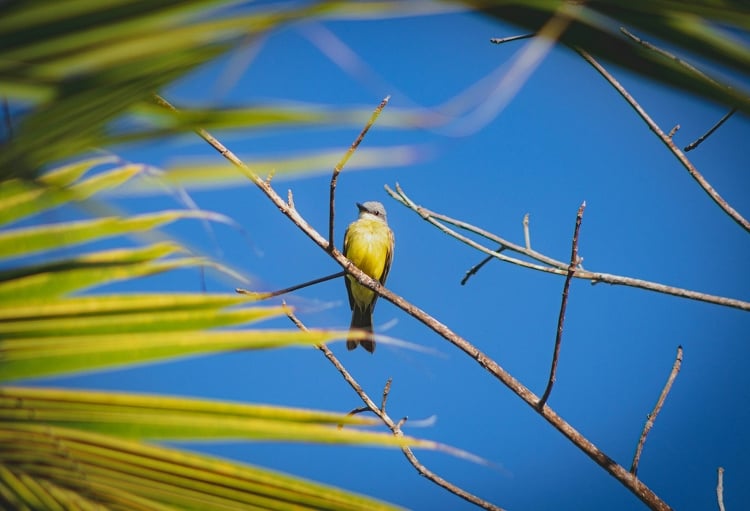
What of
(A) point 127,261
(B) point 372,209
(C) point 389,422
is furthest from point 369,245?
(A) point 127,261

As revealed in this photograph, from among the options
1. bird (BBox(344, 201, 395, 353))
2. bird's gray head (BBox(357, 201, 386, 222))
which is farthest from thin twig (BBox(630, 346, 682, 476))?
bird's gray head (BBox(357, 201, 386, 222))

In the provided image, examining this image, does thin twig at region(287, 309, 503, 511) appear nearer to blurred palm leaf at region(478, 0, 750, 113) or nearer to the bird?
blurred palm leaf at region(478, 0, 750, 113)

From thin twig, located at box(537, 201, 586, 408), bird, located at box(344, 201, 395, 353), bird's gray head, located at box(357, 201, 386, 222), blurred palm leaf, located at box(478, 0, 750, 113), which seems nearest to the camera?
blurred palm leaf, located at box(478, 0, 750, 113)

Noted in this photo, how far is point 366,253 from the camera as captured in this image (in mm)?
7188

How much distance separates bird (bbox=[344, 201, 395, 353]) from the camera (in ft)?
23.6

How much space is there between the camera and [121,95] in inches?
21.8

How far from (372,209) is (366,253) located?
840 millimetres

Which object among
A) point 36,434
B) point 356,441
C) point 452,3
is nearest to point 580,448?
point 356,441

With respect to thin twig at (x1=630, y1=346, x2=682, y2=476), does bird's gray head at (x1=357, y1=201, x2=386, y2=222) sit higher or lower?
higher

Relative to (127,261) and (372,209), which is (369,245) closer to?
(372,209)

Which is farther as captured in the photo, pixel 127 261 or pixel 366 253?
pixel 366 253

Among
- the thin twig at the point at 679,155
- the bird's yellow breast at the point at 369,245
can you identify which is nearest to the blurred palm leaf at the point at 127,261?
the thin twig at the point at 679,155

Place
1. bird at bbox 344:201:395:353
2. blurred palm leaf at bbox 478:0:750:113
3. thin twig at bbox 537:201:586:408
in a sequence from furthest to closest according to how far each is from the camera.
Result: bird at bbox 344:201:395:353 < thin twig at bbox 537:201:586:408 < blurred palm leaf at bbox 478:0:750:113

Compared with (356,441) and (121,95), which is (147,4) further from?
(356,441)
